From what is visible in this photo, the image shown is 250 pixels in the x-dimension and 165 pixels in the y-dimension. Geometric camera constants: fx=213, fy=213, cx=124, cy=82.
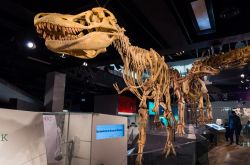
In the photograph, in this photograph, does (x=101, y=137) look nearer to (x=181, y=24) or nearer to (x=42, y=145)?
(x=42, y=145)

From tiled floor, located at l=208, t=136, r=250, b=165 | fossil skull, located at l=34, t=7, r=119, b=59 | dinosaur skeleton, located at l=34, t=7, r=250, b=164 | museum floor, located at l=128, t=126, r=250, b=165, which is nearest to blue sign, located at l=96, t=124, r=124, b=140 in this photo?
museum floor, located at l=128, t=126, r=250, b=165

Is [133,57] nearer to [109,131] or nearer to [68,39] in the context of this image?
[68,39]

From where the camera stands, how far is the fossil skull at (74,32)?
202cm

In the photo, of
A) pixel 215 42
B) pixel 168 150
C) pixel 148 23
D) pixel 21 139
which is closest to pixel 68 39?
pixel 21 139

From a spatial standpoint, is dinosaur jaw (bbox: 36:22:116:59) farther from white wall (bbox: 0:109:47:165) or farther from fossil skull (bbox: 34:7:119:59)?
white wall (bbox: 0:109:47:165)

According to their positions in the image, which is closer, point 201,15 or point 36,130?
point 36,130

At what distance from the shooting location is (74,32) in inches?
84.7

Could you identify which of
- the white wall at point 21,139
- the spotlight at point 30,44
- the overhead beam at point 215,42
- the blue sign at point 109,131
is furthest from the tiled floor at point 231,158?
the spotlight at point 30,44

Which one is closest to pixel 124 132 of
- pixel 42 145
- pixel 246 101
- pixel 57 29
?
pixel 42 145

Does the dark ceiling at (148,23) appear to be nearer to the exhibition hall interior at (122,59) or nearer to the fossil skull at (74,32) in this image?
the exhibition hall interior at (122,59)

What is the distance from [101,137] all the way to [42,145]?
1.65 meters

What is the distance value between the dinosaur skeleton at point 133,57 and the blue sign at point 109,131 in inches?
35.8

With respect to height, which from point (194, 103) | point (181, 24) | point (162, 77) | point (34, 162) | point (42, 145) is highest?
point (181, 24)

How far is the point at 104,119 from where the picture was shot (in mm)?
4262
